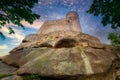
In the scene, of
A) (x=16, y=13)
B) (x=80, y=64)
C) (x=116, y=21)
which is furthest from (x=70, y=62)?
(x=16, y=13)

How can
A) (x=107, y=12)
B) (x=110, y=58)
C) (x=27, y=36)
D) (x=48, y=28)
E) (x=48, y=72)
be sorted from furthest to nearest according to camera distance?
(x=48, y=28) → (x=27, y=36) → (x=107, y=12) → (x=110, y=58) → (x=48, y=72)

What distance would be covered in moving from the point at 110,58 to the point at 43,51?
5.64 metres

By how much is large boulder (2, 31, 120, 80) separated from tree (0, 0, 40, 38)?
9.29ft

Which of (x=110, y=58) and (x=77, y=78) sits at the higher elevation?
(x=110, y=58)

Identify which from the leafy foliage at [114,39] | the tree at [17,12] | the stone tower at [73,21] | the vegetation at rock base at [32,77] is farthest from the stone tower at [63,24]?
the vegetation at rock base at [32,77]

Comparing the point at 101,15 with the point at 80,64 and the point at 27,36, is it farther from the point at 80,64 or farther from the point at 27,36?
the point at 27,36

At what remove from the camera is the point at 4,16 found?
1728 cm

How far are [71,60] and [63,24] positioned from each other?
824 inches

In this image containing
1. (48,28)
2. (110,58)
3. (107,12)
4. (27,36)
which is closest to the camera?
(110,58)

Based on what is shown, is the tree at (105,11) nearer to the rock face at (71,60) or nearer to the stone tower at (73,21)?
the rock face at (71,60)

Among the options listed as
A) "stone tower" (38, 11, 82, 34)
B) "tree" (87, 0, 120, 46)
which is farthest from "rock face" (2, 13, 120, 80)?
"stone tower" (38, 11, 82, 34)

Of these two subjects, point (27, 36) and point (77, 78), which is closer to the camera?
point (77, 78)

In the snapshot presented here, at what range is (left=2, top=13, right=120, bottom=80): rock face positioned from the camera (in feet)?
42.9

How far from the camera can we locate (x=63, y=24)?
34250 mm
